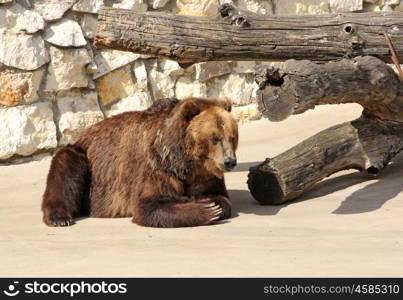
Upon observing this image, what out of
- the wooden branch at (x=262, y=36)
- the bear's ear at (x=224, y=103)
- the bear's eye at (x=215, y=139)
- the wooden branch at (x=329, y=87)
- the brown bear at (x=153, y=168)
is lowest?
the brown bear at (x=153, y=168)

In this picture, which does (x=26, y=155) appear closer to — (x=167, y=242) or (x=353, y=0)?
(x=167, y=242)

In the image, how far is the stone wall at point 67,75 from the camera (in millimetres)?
9766

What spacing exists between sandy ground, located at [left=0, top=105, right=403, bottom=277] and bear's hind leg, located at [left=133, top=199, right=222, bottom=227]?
3.7 inches

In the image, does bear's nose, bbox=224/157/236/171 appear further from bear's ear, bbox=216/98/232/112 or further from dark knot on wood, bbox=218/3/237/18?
dark knot on wood, bbox=218/3/237/18

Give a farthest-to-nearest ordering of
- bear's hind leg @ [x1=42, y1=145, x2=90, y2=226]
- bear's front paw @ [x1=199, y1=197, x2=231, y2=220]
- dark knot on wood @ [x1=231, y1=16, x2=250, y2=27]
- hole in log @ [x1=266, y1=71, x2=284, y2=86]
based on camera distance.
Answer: dark knot on wood @ [x1=231, y1=16, x2=250, y2=27] < bear's hind leg @ [x1=42, y1=145, x2=90, y2=226] < bear's front paw @ [x1=199, y1=197, x2=231, y2=220] < hole in log @ [x1=266, y1=71, x2=284, y2=86]

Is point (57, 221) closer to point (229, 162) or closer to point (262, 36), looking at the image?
point (229, 162)

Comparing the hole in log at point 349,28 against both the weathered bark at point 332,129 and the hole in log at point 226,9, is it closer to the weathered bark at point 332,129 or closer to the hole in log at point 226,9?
the weathered bark at point 332,129

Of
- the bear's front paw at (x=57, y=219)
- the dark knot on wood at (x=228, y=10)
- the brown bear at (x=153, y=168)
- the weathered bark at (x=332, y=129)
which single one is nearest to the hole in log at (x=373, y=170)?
the weathered bark at (x=332, y=129)

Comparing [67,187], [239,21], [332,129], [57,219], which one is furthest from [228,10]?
[57,219]

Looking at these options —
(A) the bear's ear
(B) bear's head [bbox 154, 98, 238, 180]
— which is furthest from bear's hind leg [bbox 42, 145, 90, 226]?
(A) the bear's ear

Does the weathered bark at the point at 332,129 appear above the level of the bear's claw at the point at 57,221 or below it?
above

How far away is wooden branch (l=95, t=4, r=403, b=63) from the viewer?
23.6 feet

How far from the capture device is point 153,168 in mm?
7020

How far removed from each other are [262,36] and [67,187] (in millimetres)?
2062
